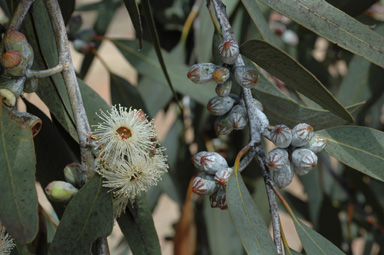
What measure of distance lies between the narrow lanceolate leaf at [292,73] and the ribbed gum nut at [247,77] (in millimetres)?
27

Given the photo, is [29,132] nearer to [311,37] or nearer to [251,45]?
[251,45]

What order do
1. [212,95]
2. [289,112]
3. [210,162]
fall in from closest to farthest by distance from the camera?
[210,162] < [289,112] < [212,95]

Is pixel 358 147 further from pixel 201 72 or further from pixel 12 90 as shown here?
pixel 12 90

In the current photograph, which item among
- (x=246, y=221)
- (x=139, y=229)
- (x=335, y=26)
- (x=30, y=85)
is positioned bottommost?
(x=139, y=229)

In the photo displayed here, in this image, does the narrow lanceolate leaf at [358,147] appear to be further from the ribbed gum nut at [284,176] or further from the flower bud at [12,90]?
Answer: the flower bud at [12,90]

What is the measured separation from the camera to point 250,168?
4.46 ft

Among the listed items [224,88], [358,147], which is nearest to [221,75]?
[224,88]

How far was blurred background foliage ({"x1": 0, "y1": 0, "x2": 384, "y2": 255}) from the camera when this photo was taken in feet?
2.19

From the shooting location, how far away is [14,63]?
2.06ft

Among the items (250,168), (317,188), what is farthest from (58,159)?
(317,188)

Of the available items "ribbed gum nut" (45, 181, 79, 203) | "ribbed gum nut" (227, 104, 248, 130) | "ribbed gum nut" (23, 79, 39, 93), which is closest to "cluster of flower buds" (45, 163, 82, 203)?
"ribbed gum nut" (45, 181, 79, 203)

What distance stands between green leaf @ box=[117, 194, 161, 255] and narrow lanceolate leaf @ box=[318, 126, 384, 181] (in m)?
0.28

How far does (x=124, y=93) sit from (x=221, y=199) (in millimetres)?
558

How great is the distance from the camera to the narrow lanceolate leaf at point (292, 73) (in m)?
0.62
